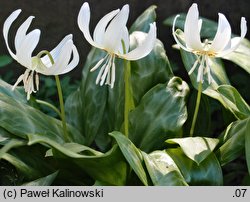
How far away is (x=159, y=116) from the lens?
234 cm

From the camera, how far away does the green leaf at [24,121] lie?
7.21 ft

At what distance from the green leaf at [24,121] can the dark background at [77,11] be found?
768 mm

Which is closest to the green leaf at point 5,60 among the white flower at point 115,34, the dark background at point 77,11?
the dark background at point 77,11

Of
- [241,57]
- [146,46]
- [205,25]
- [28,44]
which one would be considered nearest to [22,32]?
[28,44]

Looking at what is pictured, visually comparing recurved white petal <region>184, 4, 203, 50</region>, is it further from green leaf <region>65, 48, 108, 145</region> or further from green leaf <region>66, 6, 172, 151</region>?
green leaf <region>65, 48, 108, 145</region>

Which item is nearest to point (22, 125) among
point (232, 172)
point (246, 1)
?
point (232, 172)

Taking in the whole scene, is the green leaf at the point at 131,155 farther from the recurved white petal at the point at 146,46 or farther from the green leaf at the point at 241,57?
the green leaf at the point at 241,57

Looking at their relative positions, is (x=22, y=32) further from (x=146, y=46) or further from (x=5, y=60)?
(x=5, y=60)

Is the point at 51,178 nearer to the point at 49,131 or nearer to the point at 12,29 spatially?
the point at 49,131

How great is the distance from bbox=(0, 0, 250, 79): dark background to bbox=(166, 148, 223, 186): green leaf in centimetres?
92

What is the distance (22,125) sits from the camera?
2.23m

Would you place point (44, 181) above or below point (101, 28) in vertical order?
below

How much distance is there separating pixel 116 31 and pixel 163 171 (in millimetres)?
423

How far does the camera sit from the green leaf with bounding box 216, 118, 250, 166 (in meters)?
2.15
